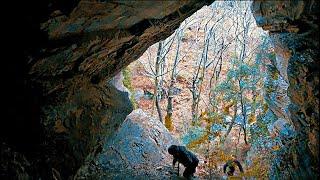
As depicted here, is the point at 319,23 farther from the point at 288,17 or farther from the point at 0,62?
the point at 0,62

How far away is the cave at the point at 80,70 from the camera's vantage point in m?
5.77

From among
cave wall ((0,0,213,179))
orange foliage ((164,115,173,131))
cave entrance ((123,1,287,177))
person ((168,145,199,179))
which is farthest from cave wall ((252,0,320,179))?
orange foliage ((164,115,173,131))

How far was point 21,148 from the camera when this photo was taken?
783 centimetres

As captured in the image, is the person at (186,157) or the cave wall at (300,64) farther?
the person at (186,157)

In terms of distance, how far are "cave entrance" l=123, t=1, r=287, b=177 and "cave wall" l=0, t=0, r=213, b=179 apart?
20.5 feet

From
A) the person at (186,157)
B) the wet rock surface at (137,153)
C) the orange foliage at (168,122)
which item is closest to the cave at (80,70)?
the wet rock surface at (137,153)

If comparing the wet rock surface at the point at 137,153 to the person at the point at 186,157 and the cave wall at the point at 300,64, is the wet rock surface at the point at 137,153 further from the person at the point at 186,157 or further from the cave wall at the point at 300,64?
the cave wall at the point at 300,64

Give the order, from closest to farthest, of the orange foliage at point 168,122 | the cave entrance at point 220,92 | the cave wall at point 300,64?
the cave wall at point 300,64
the cave entrance at point 220,92
the orange foliage at point 168,122

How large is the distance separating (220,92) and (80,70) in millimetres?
11961

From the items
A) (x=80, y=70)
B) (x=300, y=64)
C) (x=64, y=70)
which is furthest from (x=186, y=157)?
(x=64, y=70)

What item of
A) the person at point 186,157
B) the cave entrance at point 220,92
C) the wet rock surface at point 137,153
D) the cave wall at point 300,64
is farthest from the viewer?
the cave entrance at point 220,92

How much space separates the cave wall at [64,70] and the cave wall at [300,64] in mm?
1576

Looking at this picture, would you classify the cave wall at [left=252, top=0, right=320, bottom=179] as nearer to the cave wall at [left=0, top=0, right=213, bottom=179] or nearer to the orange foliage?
the cave wall at [left=0, top=0, right=213, bottom=179]

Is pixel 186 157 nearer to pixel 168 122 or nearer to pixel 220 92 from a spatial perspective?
pixel 220 92
